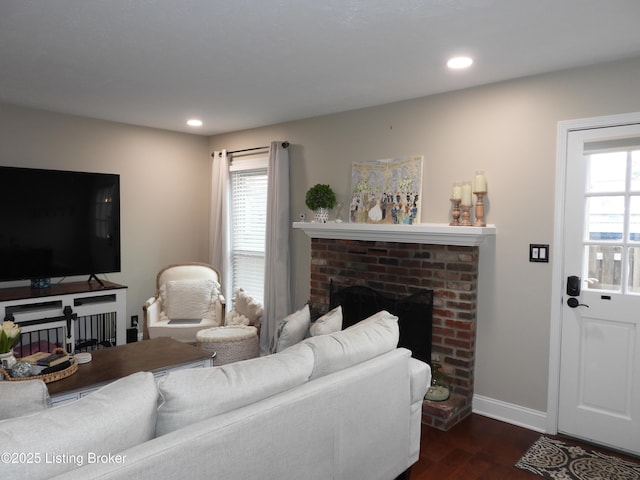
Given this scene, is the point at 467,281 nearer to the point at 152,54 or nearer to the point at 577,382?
the point at 577,382

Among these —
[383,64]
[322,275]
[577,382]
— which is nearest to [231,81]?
[383,64]

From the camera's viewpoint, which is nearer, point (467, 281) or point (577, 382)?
point (577, 382)

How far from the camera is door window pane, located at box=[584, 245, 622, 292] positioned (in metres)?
2.99

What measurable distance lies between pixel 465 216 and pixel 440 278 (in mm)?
526

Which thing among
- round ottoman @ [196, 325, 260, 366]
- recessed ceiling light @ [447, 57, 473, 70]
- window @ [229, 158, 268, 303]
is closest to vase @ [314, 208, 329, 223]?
window @ [229, 158, 268, 303]

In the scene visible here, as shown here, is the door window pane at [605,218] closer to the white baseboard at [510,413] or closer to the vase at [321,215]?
the white baseboard at [510,413]

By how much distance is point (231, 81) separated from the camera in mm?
3535

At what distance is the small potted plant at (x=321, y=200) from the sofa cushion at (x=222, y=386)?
2485 mm

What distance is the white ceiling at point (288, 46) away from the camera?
2.29 meters

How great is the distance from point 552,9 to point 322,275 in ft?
9.55

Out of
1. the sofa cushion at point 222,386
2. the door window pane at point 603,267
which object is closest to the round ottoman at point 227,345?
the sofa cushion at point 222,386

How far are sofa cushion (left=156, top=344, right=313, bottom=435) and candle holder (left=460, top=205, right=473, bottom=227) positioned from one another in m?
1.97

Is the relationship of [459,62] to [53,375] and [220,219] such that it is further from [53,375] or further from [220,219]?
[220,219]

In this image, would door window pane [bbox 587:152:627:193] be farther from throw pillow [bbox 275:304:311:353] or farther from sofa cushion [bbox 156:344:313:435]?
sofa cushion [bbox 156:344:313:435]
